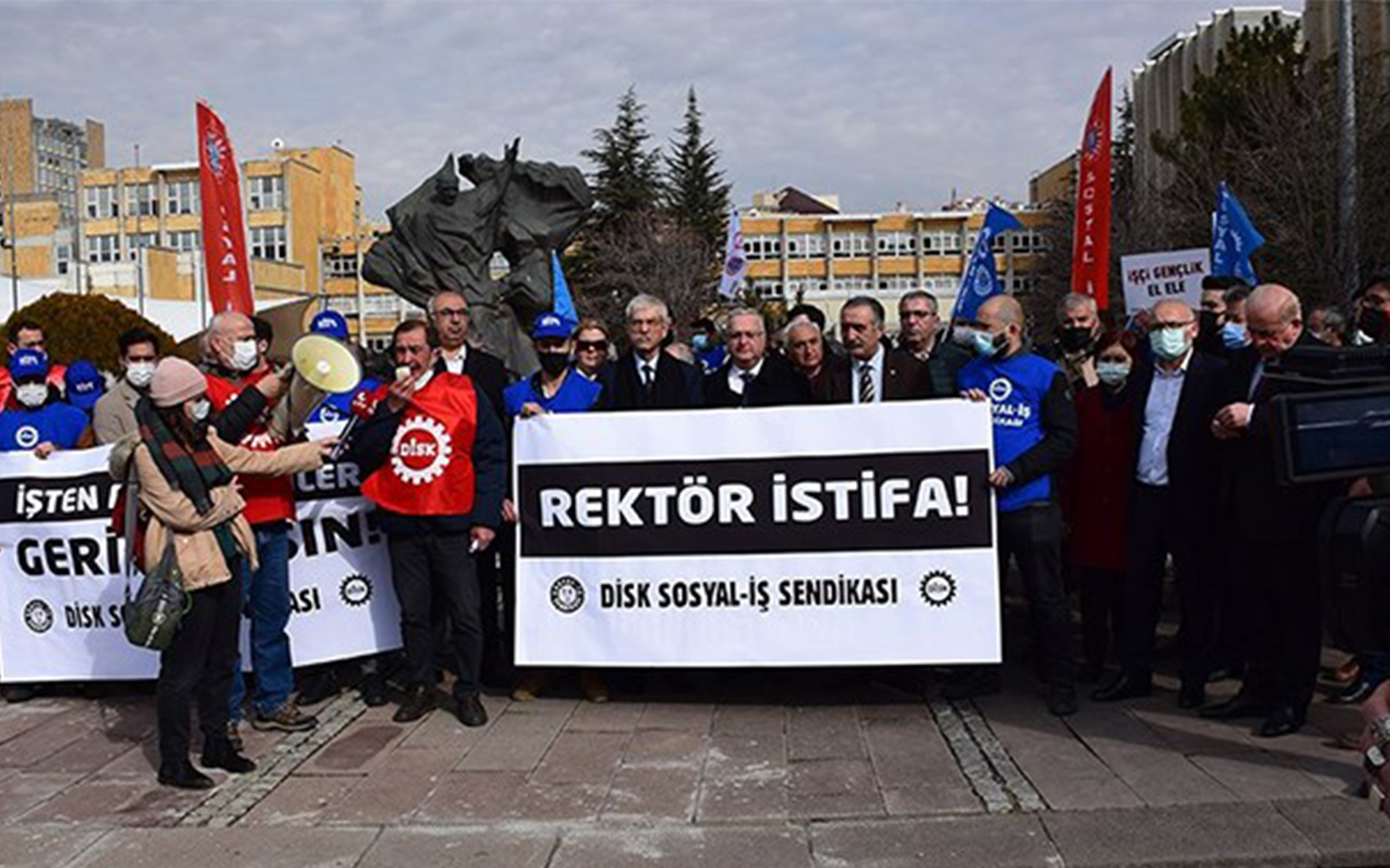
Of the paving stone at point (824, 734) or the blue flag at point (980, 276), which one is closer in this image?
the paving stone at point (824, 734)

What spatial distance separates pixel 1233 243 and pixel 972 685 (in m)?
6.00

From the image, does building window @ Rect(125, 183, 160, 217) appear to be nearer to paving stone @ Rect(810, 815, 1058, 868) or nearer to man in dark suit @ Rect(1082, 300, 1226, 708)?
man in dark suit @ Rect(1082, 300, 1226, 708)

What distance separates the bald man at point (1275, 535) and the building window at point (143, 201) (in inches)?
3765

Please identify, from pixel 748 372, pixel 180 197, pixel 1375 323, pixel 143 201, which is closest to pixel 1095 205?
pixel 1375 323

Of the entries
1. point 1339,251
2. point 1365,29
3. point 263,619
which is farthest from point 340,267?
point 263,619

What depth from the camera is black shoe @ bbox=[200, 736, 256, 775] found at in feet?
21.3

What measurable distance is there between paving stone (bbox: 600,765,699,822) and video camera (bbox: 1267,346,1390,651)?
3.45 m

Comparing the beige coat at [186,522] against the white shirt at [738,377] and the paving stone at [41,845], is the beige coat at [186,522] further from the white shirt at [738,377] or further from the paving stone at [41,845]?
the white shirt at [738,377]

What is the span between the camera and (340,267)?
9212 cm

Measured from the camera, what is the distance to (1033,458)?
7.02m

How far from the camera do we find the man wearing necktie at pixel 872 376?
7.42 m

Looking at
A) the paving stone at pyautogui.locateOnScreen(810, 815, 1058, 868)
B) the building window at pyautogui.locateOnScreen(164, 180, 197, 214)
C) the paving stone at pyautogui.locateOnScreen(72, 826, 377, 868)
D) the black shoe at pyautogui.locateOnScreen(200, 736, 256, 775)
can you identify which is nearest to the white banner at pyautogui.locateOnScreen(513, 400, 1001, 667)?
the black shoe at pyautogui.locateOnScreen(200, 736, 256, 775)

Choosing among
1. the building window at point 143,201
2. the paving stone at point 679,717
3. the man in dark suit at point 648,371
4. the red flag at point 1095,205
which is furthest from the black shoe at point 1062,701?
the building window at point 143,201

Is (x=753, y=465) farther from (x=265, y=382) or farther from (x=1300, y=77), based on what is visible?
(x=1300, y=77)
